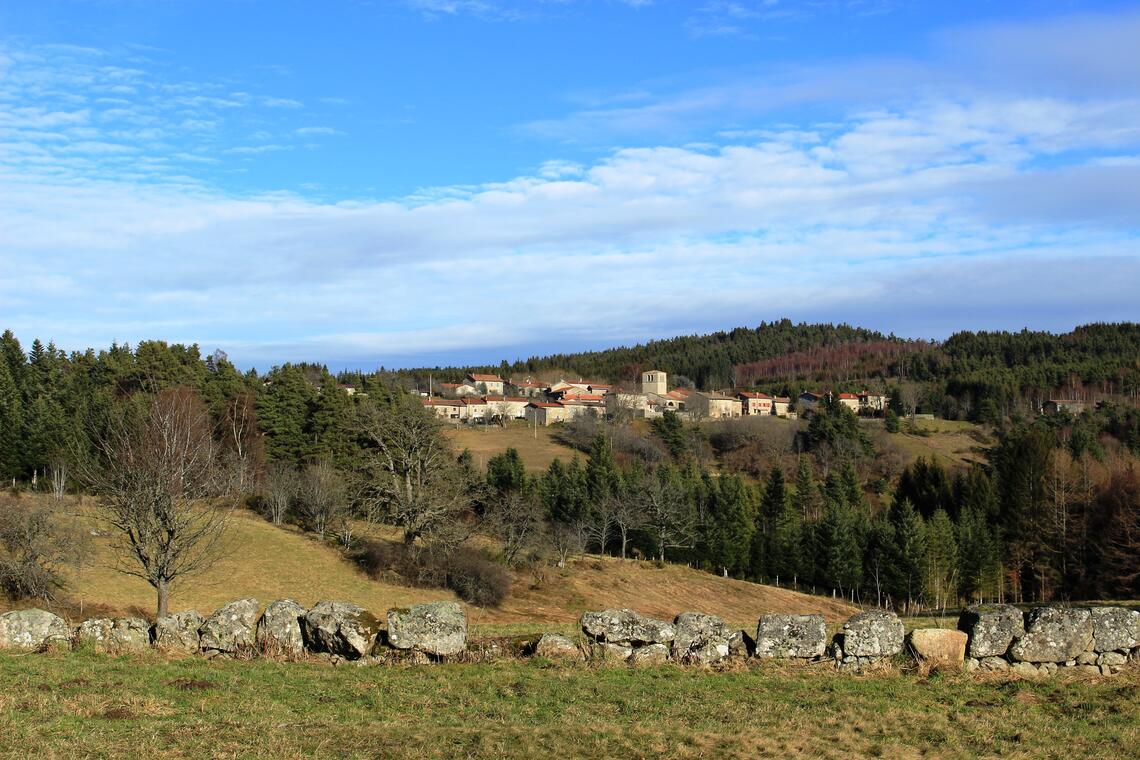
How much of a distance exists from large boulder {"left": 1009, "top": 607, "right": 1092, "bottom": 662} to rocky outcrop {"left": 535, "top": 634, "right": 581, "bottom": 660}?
755 centimetres

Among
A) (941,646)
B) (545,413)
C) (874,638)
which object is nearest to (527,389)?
(545,413)

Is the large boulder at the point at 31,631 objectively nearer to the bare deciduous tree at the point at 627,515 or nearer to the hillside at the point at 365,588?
the hillside at the point at 365,588

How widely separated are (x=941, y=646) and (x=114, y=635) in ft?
49.2

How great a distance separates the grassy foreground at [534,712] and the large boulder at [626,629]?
86 centimetres

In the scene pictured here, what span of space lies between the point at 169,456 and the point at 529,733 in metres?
16.1

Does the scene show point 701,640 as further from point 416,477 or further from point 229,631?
point 416,477

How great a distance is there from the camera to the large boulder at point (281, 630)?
15883 mm

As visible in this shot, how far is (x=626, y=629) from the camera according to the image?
15.8m

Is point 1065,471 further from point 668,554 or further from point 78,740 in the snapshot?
point 78,740

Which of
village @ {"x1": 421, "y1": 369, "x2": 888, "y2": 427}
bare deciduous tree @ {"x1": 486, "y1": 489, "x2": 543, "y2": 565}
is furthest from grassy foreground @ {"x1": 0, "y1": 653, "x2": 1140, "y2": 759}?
village @ {"x1": 421, "y1": 369, "x2": 888, "y2": 427}

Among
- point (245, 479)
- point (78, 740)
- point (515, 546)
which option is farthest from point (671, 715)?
point (245, 479)

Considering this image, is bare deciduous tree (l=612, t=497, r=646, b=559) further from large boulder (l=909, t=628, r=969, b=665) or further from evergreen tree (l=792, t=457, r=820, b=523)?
large boulder (l=909, t=628, r=969, b=665)

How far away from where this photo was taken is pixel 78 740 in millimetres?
10227

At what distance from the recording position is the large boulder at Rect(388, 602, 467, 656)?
15.5m
